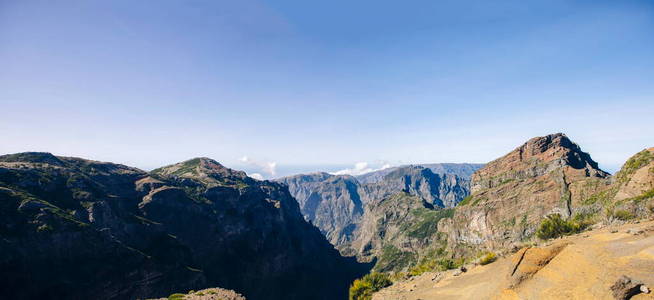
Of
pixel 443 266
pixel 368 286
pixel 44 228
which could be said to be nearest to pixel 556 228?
pixel 443 266

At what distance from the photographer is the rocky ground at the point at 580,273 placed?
27484 millimetres

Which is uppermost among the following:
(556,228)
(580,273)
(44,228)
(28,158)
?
(28,158)

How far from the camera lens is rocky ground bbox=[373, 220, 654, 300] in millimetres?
27484

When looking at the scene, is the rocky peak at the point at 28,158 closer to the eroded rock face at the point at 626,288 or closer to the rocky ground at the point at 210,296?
the rocky ground at the point at 210,296

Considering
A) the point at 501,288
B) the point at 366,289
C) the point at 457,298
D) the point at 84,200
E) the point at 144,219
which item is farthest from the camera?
the point at 144,219

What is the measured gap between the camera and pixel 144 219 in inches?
7151

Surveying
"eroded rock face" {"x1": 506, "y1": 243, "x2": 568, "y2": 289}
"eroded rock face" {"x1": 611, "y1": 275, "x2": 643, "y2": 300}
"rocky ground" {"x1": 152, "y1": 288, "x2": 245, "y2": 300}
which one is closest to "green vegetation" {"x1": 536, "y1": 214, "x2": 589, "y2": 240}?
"eroded rock face" {"x1": 506, "y1": 243, "x2": 568, "y2": 289}

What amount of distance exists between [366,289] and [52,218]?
144897 millimetres

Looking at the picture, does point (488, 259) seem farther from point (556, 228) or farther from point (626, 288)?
point (556, 228)

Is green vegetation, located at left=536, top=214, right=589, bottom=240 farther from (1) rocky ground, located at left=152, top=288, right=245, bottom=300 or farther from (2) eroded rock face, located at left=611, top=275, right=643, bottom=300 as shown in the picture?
(1) rocky ground, located at left=152, top=288, right=245, bottom=300

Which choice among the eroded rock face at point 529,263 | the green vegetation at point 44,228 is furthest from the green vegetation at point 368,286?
the green vegetation at point 44,228

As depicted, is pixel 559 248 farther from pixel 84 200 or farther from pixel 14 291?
pixel 84 200

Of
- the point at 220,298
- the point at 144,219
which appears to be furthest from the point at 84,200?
the point at 220,298

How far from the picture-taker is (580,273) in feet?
103
